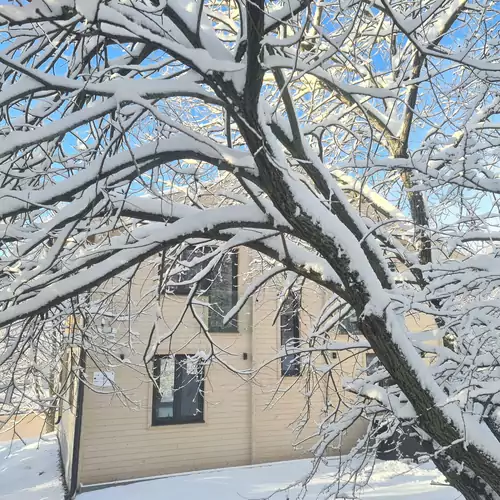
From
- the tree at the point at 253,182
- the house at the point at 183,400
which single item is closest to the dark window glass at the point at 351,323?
the tree at the point at 253,182

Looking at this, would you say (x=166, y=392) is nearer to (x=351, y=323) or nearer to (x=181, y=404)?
(x=181, y=404)

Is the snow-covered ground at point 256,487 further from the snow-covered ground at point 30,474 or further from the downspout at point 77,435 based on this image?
the snow-covered ground at point 30,474

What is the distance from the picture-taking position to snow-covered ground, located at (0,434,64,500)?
9359 millimetres

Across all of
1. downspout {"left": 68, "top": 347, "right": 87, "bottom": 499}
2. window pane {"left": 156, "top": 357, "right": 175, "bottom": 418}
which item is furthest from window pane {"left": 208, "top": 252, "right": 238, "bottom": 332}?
downspout {"left": 68, "top": 347, "right": 87, "bottom": 499}

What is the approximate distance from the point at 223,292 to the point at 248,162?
8.14 m

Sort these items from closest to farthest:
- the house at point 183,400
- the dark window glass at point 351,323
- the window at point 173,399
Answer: the dark window glass at point 351,323
the house at point 183,400
the window at point 173,399

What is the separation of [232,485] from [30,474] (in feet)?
17.8

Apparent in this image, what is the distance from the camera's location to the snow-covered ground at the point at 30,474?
936cm

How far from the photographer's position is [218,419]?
35.8 ft

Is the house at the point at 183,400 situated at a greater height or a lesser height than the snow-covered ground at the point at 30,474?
greater

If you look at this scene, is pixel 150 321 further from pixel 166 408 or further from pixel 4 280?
pixel 4 280

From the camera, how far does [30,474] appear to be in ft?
38.0

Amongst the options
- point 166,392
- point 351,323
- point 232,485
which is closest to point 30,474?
point 166,392

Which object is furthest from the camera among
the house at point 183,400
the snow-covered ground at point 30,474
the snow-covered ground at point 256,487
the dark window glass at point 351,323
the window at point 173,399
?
the window at point 173,399
